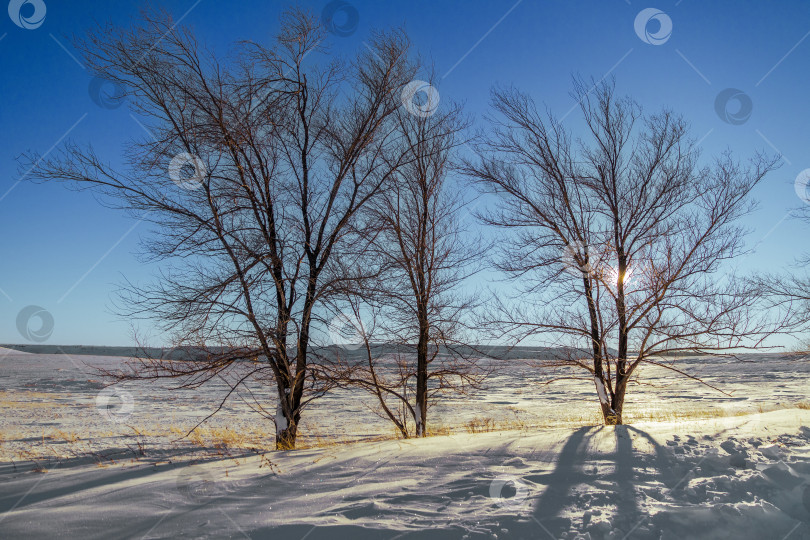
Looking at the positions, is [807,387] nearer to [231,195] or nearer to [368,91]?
[368,91]

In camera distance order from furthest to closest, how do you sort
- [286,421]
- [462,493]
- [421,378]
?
[421,378], [286,421], [462,493]

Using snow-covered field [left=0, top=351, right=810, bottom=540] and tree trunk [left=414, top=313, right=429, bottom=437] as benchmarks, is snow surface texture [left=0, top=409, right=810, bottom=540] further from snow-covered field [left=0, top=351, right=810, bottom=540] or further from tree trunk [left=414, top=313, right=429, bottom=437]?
tree trunk [left=414, top=313, right=429, bottom=437]

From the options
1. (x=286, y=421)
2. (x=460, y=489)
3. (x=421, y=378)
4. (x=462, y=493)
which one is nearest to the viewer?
(x=462, y=493)

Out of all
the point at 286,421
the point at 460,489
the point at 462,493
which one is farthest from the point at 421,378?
the point at 462,493

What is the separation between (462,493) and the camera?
14.2 ft

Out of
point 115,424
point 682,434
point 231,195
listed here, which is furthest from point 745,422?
point 115,424

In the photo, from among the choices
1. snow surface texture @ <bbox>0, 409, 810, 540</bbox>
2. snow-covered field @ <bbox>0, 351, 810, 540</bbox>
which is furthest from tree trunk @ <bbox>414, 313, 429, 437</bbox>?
snow surface texture @ <bbox>0, 409, 810, 540</bbox>

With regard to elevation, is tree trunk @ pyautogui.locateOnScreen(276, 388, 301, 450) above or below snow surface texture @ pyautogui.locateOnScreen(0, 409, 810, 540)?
above

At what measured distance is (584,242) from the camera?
10211 millimetres

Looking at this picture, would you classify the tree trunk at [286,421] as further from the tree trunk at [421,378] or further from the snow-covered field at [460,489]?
the tree trunk at [421,378]

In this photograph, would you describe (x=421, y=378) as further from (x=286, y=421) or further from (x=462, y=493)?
(x=462, y=493)

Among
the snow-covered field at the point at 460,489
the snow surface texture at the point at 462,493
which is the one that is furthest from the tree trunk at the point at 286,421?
the snow surface texture at the point at 462,493

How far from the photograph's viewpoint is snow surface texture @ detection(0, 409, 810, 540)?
11.9 ft

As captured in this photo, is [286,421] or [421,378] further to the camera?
[421,378]
